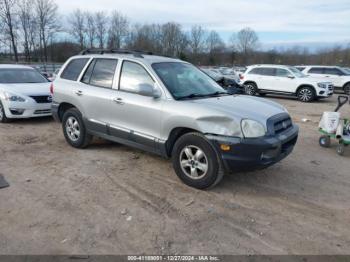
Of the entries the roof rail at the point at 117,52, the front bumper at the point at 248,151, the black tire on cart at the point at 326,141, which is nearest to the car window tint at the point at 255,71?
the black tire on cart at the point at 326,141

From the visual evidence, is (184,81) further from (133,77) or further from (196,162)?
(196,162)

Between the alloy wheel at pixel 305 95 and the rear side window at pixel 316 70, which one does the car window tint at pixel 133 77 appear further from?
the rear side window at pixel 316 70

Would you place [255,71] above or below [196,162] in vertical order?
above

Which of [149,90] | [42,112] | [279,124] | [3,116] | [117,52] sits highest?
[117,52]

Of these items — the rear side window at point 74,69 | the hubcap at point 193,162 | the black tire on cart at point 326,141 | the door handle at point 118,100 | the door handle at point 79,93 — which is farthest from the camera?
the black tire on cart at point 326,141

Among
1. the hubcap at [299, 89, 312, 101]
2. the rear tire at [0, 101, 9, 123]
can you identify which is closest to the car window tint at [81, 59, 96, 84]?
the rear tire at [0, 101, 9, 123]

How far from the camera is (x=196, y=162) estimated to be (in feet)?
13.7

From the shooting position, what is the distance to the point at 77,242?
10.0 feet

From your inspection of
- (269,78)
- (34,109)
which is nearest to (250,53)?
(269,78)

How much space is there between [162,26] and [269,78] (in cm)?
5998

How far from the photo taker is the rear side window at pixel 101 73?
5.23m

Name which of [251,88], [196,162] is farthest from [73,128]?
[251,88]

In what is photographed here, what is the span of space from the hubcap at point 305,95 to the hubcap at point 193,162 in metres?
12.9

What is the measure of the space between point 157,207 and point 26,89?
6178 millimetres
